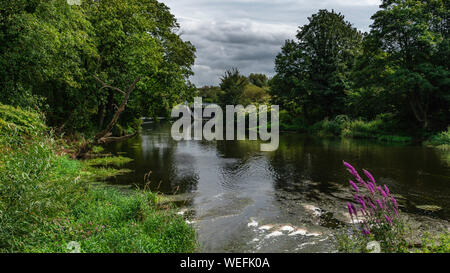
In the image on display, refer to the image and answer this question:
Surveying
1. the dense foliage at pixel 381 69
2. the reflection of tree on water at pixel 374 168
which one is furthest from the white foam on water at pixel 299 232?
the dense foliage at pixel 381 69

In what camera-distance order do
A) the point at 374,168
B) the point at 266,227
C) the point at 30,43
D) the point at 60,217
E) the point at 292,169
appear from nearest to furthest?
the point at 60,217 → the point at 266,227 → the point at 30,43 → the point at 374,168 → the point at 292,169

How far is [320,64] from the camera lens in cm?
3644

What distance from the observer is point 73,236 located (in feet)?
17.6

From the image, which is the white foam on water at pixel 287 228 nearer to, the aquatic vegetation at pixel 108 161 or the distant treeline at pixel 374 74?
the aquatic vegetation at pixel 108 161

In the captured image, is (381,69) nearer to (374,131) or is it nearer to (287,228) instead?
(374,131)

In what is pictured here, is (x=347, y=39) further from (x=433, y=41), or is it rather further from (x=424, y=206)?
(x=424, y=206)

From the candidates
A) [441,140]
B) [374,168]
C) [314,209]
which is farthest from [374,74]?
[314,209]

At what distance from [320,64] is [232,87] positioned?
18315 mm

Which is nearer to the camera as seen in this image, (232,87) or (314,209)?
(314,209)

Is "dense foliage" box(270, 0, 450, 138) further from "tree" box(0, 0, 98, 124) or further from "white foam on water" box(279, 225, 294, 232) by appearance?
"tree" box(0, 0, 98, 124)

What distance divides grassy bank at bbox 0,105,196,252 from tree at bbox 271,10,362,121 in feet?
104

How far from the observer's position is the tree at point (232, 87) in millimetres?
52312

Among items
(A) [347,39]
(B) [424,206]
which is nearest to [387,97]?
(A) [347,39]

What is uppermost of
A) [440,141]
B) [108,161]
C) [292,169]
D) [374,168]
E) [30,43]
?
[30,43]
